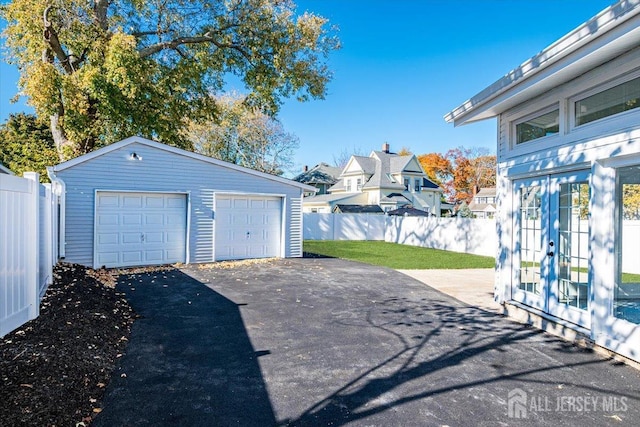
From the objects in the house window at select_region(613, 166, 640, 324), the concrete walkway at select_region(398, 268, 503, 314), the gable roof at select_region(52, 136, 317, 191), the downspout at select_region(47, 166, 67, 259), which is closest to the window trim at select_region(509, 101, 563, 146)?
the house window at select_region(613, 166, 640, 324)

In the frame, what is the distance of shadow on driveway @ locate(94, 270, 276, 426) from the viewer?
3074mm

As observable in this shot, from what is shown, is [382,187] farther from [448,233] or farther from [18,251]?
[18,251]

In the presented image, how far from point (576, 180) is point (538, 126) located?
1.14 meters

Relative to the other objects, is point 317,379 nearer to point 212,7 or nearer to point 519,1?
point 519,1

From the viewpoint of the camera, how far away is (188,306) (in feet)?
21.8

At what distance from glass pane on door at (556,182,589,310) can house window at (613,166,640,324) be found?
1.14 feet

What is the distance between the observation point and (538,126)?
5.73m

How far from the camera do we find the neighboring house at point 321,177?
36469 millimetres

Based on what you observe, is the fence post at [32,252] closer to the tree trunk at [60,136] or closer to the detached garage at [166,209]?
the detached garage at [166,209]

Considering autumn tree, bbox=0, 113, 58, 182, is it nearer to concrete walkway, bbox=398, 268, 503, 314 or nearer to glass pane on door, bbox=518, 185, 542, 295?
concrete walkway, bbox=398, 268, 503, 314

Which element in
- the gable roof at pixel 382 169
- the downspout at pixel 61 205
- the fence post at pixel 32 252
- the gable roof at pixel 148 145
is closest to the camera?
the fence post at pixel 32 252

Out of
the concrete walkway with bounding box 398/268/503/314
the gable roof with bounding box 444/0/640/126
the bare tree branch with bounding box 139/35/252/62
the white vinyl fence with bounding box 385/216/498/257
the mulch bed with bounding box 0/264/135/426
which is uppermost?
the bare tree branch with bounding box 139/35/252/62

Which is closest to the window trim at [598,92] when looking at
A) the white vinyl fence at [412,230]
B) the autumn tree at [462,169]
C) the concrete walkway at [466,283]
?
the concrete walkway at [466,283]

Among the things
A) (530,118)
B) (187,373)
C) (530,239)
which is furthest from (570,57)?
(187,373)
